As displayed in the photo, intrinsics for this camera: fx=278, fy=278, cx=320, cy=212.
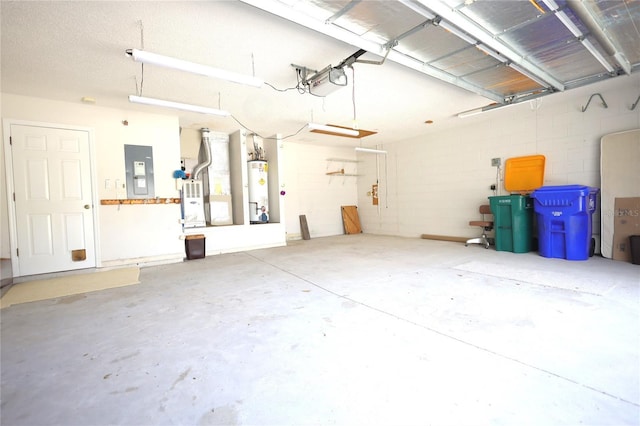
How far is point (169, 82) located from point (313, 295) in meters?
3.45

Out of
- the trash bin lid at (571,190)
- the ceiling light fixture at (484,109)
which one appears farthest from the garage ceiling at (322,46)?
the trash bin lid at (571,190)

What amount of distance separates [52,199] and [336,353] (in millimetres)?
Result: 5103

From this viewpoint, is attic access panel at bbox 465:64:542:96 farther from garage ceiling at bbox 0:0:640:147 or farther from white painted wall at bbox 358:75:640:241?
white painted wall at bbox 358:75:640:241

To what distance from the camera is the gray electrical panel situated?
4.95 meters

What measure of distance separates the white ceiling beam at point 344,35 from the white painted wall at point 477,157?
7.90ft

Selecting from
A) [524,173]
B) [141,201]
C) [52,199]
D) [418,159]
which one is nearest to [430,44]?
[524,173]

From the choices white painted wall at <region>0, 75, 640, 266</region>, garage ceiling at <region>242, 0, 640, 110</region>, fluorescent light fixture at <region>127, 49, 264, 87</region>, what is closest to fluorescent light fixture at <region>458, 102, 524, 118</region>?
white painted wall at <region>0, 75, 640, 266</region>

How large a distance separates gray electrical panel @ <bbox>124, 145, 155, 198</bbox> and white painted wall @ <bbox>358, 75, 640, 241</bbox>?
240 inches

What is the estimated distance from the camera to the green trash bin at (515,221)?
5027mm

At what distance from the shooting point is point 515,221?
505 cm

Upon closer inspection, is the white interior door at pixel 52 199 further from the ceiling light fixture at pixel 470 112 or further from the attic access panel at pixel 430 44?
the ceiling light fixture at pixel 470 112

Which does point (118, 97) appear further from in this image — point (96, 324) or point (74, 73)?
point (96, 324)

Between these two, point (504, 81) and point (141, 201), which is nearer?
point (504, 81)

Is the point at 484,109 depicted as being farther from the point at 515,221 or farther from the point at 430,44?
the point at 430,44
